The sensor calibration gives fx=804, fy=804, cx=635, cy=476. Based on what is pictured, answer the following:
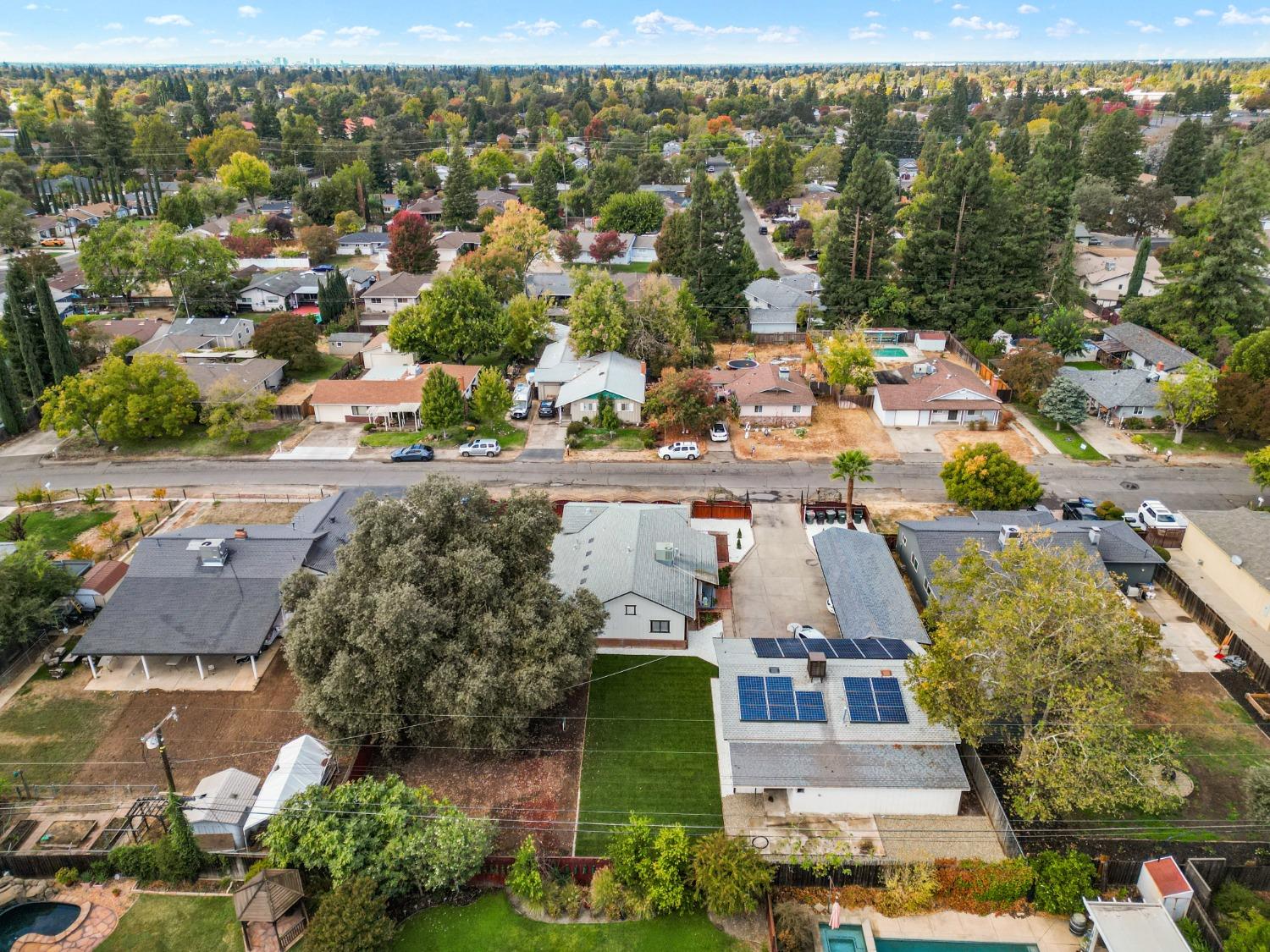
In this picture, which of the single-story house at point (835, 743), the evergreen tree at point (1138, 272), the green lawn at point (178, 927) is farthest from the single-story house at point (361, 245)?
the green lawn at point (178, 927)

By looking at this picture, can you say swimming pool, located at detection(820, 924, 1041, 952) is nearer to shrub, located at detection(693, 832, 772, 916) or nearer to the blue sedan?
shrub, located at detection(693, 832, 772, 916)

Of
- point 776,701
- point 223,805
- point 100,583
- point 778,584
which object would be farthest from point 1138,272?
point 100,583

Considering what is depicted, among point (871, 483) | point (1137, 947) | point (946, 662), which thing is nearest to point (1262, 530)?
point (871, 483)

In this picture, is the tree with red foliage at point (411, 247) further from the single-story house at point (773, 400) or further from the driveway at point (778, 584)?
the driveway at point (778, 584)

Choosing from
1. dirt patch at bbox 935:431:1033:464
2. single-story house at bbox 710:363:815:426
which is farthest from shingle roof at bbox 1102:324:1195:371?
single-story house at bbox 710:363:815:426

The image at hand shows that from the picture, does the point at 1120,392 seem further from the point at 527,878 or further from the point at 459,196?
the point at 459,196

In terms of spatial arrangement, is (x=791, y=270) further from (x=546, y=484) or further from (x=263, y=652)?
(x=263, y=652)

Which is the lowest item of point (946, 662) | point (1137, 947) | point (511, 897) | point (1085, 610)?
point (511, 897)

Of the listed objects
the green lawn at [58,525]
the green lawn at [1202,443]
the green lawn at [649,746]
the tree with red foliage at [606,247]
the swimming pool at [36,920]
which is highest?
the tree with red foliage at [606,247]
